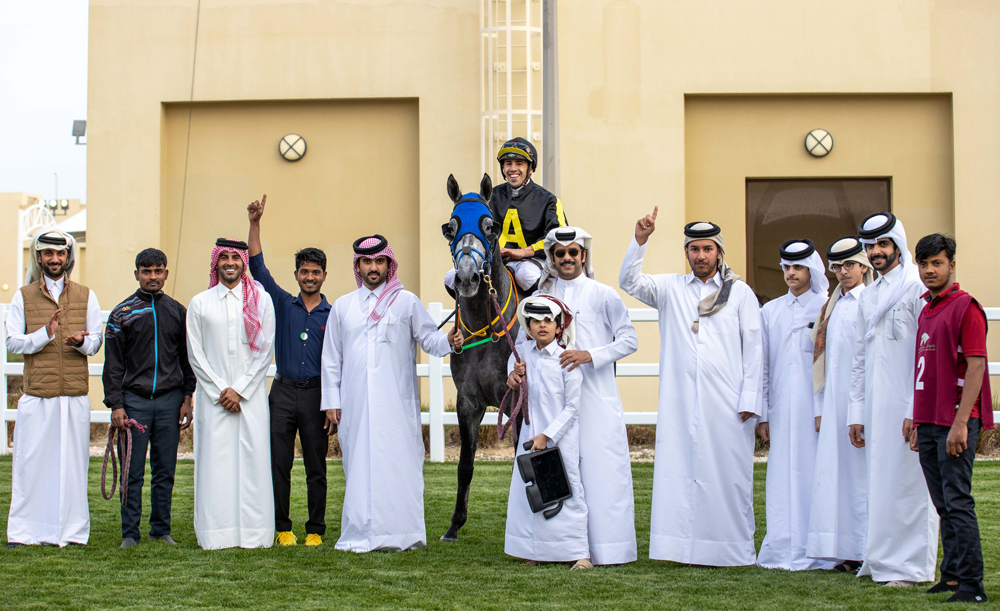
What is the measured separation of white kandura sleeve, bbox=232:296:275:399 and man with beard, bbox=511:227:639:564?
1631 millimetres

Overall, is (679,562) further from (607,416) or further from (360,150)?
(360,150)

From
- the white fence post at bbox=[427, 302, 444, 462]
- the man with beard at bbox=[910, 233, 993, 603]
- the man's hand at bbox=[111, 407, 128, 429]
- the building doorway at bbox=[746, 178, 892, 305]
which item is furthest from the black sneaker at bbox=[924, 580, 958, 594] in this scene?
the building doorway at bbox=[746, 178, 892, 305]

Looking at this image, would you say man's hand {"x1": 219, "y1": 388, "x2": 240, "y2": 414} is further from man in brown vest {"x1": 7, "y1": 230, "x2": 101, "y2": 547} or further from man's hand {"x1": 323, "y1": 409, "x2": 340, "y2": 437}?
man in brown vest {"x1": 7, "y1": 230, "x2": 101, "y2": 547}

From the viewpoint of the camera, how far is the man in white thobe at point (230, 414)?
20.3 feet

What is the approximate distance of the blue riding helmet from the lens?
5.78 m

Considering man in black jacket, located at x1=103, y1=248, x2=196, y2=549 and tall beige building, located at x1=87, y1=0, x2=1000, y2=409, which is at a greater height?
tall beige building, located at x1=87, y1=0, x2=1000, y2=409

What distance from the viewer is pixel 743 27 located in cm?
1191

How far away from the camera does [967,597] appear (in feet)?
15.2

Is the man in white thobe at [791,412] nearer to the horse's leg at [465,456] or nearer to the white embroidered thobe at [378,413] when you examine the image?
the horse's leg at [465,456]

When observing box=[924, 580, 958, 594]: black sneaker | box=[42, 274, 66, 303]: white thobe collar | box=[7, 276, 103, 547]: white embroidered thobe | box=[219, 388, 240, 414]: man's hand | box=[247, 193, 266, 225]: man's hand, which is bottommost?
box=[924, 580, 958, 594]: black sneaker

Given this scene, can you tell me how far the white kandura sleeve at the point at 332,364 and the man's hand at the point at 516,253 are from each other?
42.6 inches

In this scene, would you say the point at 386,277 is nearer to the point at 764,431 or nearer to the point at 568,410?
the point at 568,410

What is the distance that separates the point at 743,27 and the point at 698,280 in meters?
6.92

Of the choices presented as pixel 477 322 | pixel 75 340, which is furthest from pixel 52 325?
pixel 477 322
